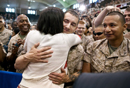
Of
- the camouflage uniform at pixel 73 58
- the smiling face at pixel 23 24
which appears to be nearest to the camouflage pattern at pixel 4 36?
the smiling face at pixel 23 24

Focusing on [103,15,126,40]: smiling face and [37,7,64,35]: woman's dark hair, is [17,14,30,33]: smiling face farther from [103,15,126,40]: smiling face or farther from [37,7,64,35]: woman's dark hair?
[103,15,126,40]: smiling face

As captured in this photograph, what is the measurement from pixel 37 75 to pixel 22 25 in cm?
152

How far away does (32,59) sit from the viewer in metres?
1.04

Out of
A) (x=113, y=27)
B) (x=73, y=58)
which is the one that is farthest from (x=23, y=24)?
(x=113, y=27)

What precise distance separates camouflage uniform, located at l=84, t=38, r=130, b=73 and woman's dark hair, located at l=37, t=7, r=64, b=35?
586 mm

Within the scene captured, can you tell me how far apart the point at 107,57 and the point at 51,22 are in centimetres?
78

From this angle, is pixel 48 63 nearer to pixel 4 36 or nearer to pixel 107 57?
pixel 107 57

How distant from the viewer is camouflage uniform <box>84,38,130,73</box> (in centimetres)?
124

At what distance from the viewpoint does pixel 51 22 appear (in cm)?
107

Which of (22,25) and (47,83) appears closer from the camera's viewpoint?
(47,83)

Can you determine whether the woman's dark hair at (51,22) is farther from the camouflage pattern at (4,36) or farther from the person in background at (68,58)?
the camouflage pattern at (4,36)

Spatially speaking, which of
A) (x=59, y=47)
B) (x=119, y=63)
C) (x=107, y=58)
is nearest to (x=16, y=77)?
(x=59, y=47)

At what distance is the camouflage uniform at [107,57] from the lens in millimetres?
1238

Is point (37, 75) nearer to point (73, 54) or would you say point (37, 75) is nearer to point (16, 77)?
point (73, 54)
